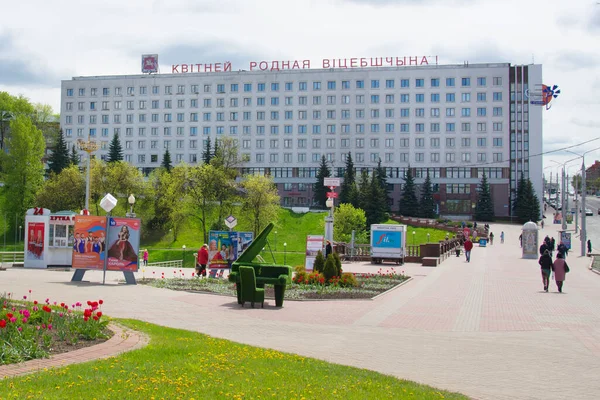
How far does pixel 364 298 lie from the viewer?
61.5 ft

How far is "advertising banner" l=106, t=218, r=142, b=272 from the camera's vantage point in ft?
71.4

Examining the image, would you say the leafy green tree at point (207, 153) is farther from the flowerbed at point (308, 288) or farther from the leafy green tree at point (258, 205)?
the flowerbed at point (308, 288)

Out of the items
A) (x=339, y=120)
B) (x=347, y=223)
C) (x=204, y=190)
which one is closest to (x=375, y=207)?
(x=347, y=223)

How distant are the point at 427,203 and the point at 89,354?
3340 inches

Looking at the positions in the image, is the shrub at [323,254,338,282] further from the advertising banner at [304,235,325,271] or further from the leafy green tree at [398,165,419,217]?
the leafy green tree at [398,165,419,217]

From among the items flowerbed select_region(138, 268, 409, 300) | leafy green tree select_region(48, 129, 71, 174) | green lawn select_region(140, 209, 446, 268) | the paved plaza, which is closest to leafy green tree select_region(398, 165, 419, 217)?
green lawn select_region(140, 209, 446, 268)

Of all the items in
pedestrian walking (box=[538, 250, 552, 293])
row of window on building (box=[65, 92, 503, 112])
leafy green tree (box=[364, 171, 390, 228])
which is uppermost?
row of window on building (box=[65, 92, 503, 112])

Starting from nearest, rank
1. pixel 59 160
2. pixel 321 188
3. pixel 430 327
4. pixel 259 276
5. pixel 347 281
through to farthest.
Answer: pixel 430 327, pixel 259 276, pixel 347 281, pixel 59 160, pixel 321 188

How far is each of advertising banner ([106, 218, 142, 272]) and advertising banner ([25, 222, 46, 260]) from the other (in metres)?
8.78

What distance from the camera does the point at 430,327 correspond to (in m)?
13.7

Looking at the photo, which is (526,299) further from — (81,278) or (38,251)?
(38,251)

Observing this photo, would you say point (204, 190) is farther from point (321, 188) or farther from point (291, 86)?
point (291, 86)

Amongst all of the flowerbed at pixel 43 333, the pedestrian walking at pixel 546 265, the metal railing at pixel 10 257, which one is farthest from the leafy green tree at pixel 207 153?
the flowerbed at pixel 43 333

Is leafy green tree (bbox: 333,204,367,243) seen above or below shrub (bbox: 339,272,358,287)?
above
